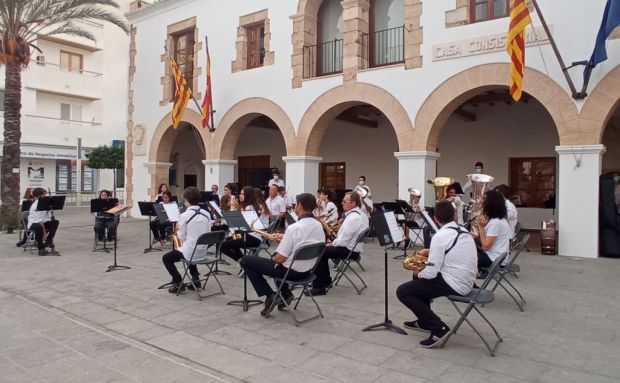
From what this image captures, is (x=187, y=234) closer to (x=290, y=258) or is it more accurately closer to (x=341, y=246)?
(x=290, y=258)

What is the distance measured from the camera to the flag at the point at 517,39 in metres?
8.16

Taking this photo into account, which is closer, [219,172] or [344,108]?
[344,108]

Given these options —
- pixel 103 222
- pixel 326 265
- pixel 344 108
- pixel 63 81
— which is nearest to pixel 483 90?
pixel 344 108

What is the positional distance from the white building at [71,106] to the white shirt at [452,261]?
2619 centimetres

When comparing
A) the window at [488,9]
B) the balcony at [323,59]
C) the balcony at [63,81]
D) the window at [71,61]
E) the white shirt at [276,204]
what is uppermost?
the window at [71,61]

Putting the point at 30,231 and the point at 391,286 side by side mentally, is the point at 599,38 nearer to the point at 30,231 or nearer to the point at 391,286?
the point at 391,286

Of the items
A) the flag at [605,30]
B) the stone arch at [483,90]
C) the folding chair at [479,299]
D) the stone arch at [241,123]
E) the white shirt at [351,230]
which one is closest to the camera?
the folding chair at [479,299]

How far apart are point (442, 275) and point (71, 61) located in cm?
3162

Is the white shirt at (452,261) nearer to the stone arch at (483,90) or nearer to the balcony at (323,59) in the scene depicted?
the stone arch at (483,90)

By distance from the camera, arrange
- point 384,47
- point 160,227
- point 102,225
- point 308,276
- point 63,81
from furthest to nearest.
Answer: point 63,81 → point 384,47 → point 160,227 → point 102,225 → point 308,276

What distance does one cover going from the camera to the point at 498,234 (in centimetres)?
558

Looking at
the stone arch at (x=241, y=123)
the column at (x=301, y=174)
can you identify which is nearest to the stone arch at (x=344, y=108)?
the column at (x=301, y=174)

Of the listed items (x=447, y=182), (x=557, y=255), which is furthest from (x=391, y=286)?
(x=557, y=255)

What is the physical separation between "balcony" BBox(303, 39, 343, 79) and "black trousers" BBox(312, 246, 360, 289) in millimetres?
7268
